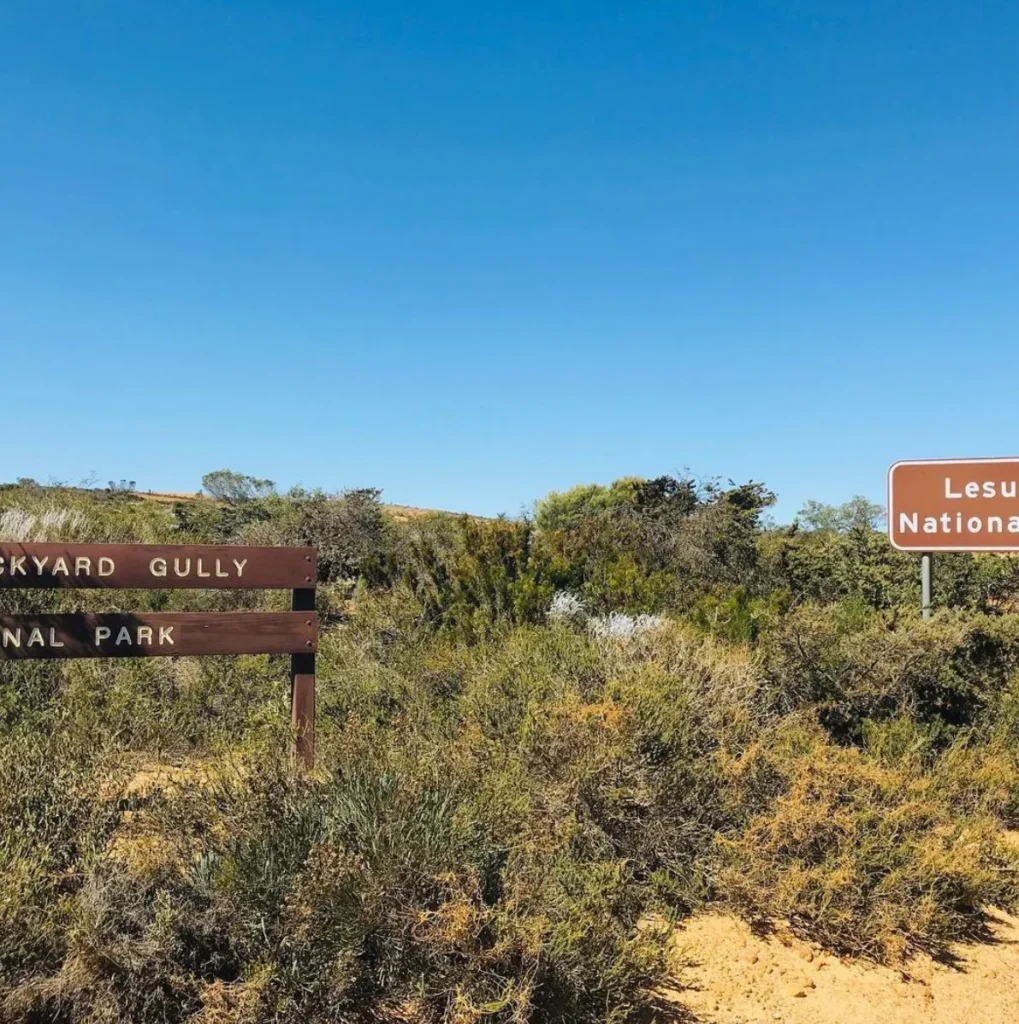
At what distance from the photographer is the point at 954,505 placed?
26.4 feet

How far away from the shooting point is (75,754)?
4273mm

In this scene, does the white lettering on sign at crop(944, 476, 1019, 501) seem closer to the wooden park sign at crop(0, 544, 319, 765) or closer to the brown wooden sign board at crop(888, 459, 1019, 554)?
the brown wooden sign board at crop(888, 459, 1019, 554)

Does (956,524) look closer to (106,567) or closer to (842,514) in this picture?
(106,567)

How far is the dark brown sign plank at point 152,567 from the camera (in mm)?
5551

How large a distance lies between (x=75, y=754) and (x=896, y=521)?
22.5 ft

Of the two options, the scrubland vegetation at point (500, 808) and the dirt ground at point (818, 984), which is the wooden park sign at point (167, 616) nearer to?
the scrubland vegetation at point (500, 808)

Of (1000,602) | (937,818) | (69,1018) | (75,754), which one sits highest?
(1000,602)

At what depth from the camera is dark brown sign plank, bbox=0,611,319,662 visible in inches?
214

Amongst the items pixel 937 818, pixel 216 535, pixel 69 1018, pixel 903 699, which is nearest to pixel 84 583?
pixel 69 1018

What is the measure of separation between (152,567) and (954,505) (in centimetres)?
655

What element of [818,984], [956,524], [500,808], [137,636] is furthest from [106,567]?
[956,524]

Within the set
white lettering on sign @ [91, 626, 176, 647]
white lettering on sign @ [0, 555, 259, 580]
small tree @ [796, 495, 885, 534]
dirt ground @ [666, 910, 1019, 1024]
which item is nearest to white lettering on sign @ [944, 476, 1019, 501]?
dirt ground @ [666, 910, 1019, 1024]

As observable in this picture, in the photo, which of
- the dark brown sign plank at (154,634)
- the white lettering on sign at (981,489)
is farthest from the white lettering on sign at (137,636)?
the white lettering on sign at (981,489)

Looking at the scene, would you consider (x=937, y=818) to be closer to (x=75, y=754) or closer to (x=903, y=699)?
(x=903, y=699)
